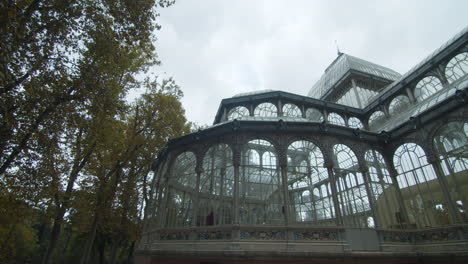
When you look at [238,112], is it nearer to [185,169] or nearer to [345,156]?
[185,169]

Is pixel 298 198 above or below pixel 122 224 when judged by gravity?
above

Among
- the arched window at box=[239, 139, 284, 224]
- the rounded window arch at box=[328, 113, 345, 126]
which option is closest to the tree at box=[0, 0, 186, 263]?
the arched window at box=[239, 139, 284, 224]

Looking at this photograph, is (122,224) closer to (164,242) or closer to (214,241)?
(164,242)

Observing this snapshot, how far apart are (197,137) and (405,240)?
12768 millimetres

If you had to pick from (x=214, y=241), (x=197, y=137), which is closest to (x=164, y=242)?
(x=214, y=241)

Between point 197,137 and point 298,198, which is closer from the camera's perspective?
point 197,137

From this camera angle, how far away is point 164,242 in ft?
42.2

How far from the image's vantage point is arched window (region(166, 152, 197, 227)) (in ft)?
45.8

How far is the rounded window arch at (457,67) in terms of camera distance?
16422 millimetres

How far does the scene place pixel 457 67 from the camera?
1686 centimetres

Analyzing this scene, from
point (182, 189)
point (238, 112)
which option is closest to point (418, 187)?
point (238, 112)

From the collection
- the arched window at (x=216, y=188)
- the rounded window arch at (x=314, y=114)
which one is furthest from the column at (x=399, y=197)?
the arched window at (x=216, y=188)

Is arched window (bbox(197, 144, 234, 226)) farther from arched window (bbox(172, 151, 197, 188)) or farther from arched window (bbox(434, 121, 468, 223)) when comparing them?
arched window (bbox(434, 121, 468, 223))

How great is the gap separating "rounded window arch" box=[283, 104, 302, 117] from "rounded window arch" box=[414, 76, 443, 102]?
908 centimetres
